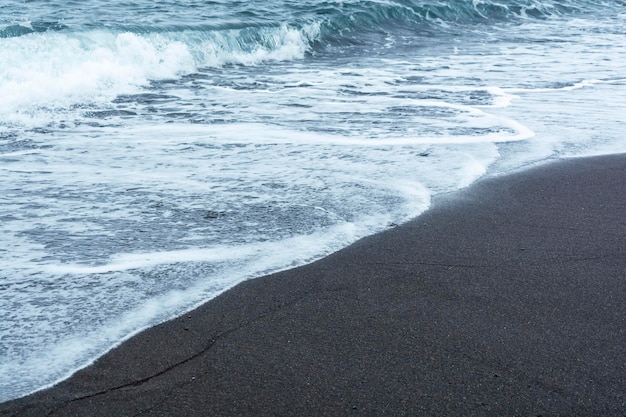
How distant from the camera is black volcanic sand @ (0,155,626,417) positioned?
2.42 m

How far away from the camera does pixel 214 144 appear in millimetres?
5633

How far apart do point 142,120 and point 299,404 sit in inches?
180

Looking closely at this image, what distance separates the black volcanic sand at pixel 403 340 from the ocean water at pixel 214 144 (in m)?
0.20

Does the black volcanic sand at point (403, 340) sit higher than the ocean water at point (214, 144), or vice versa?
the ocean water at point (214, 144)

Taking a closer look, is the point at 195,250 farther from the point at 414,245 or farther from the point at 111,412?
the point at 111,412

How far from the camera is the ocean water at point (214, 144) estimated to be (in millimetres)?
3229

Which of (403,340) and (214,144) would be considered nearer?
(403,340)

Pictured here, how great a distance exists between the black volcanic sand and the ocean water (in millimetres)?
200

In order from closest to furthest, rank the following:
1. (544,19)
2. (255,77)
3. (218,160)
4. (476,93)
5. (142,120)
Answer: (218,160) < (142,120) < (476,93) < (255,77) < (544,19)

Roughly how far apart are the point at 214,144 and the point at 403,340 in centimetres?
318

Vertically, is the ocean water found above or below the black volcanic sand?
above

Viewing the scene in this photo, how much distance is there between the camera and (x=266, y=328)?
2879 millimetres

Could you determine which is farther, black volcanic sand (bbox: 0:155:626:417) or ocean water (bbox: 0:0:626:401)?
ocean water (bbox: 0:0:626:401)

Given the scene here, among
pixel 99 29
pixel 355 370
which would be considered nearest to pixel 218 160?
pixel 355 370
